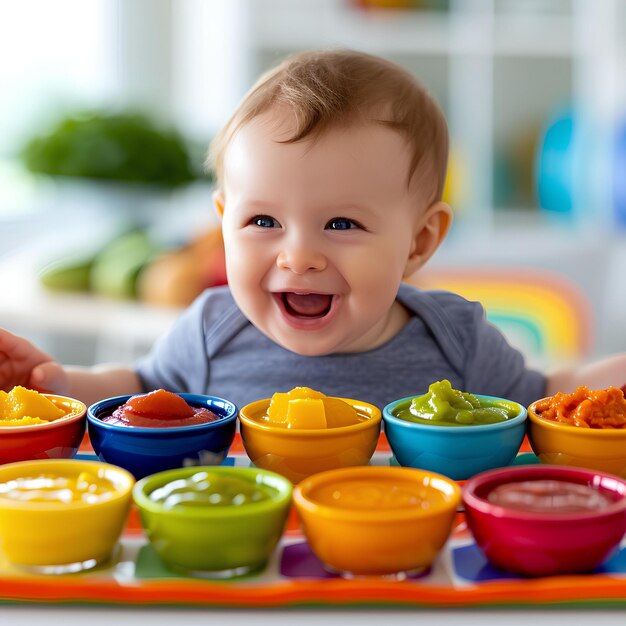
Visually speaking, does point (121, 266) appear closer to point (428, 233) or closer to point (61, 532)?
point (428, 233)

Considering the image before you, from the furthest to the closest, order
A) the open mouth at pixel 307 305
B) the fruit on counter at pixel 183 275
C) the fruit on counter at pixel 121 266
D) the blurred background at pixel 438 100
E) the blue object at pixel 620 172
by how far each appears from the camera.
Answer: the blue object at pixel 620 172 → the blurred background at pixel 438 100 → the fruit on counter at pixel 121 266 → the fruit on counter at pixel 183 275 → the open mouth at pixel 307 305

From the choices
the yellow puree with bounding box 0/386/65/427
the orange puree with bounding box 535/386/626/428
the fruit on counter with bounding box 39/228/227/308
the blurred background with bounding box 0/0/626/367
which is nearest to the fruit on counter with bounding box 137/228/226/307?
the fruit on counter with bounding box 39/228/227/308

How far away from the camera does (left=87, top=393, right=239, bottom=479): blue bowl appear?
0.84 meters

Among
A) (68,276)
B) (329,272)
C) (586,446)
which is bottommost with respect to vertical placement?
(68,276)

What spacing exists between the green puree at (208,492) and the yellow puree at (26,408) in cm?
23

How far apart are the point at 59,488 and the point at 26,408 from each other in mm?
195

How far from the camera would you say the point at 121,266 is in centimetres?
242

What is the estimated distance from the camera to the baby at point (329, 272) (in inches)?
40.8

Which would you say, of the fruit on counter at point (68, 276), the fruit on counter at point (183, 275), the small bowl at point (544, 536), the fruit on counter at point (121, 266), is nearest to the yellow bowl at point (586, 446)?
the small bowl at point (544, 536)

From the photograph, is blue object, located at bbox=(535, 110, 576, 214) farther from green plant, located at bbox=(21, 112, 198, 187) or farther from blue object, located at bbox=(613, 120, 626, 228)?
green plant, located at bbox=(21, 112, 198, 187)

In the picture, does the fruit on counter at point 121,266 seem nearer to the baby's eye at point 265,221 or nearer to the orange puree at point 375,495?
the baby's eye at point 265,221

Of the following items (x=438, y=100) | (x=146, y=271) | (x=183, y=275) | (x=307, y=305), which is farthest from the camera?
(x=438, y=100)

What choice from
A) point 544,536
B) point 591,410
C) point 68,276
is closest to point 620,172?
point 68,276

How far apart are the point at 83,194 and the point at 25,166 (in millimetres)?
225
